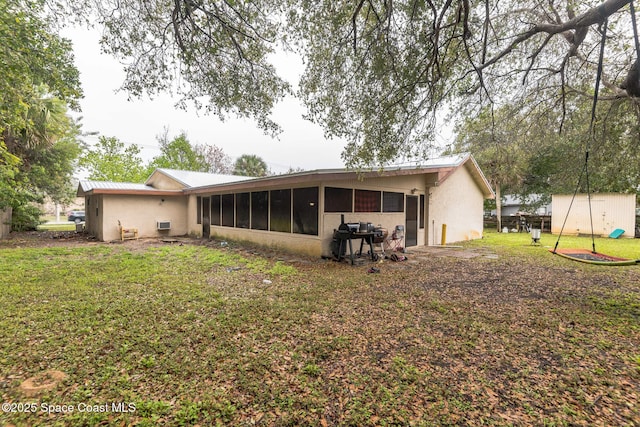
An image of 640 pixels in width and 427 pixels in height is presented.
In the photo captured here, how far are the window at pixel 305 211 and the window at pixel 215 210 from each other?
4680 millimetres

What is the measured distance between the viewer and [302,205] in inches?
306

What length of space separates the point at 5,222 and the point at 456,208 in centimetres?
1879

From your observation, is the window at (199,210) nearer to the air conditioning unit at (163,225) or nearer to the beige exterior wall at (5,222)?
the air conditioning unit at (163,225)

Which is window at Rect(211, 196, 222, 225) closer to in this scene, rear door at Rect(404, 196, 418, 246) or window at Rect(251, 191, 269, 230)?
window at Rect(251, 191, 269, 230)

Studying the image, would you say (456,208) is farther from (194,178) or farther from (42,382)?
(194,178)

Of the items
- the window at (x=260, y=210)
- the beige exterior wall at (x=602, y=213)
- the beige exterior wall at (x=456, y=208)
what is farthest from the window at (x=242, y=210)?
the beige exterior wall at (x=602, y=213)

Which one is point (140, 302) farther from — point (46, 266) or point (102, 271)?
point (46, 266)

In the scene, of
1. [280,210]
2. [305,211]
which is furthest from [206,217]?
[305,211]

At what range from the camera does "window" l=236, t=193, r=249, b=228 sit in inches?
387

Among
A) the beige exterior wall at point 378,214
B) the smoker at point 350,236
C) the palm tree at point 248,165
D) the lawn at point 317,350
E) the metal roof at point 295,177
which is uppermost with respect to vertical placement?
the palm tree at point 248,165

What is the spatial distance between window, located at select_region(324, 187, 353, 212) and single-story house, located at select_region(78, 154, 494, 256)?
0.03m

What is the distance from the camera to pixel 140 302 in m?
3.89

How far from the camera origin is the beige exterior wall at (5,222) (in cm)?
1109

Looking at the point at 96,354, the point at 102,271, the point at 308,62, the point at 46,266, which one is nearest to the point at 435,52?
the point at 308,62
